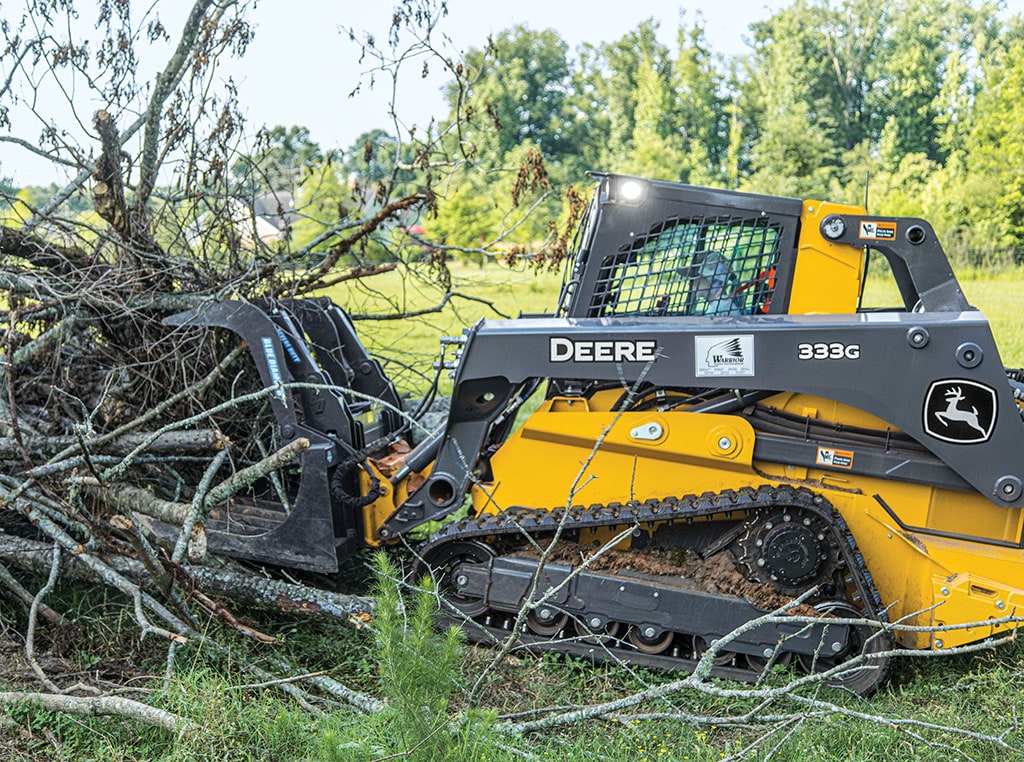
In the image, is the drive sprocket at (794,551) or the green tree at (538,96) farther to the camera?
the green tree at (538,96)

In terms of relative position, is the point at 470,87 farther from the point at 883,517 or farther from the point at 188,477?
the point at 883,517

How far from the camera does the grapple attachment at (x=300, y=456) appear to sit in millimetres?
4957

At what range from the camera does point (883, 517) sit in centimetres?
446

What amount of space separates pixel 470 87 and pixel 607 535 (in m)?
3.47

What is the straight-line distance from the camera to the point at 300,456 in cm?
496

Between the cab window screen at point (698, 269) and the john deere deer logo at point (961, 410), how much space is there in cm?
91

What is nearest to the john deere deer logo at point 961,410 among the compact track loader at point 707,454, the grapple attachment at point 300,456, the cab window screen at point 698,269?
the compact track loader at point 707,454

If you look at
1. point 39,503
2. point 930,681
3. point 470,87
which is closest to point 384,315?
point 470,87

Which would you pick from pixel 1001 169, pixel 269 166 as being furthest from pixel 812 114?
pixel 269 166

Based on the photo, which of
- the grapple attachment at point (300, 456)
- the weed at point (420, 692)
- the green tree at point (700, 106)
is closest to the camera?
the weed at point (420, 692)

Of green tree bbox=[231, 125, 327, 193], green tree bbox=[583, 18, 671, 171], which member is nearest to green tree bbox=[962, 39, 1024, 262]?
green tree bbox=[583, 18, 671, 171]

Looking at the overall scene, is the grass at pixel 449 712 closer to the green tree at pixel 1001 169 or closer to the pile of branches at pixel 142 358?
the pile of branches at pixel 142 358

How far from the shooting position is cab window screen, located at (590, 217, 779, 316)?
4.82 meters

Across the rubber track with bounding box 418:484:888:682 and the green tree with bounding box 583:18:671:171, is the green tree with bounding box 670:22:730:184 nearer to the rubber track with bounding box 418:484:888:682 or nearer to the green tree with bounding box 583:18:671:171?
the green tree with bounding box 583:18:671:171
